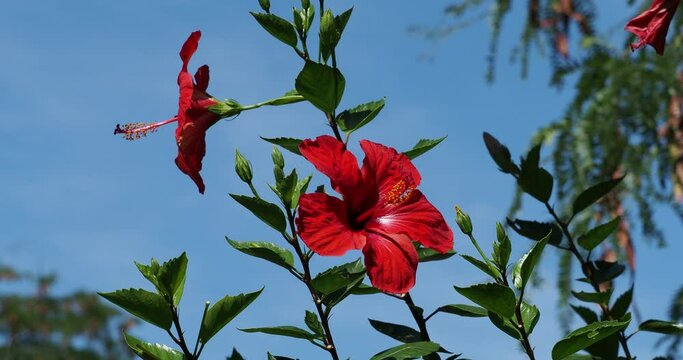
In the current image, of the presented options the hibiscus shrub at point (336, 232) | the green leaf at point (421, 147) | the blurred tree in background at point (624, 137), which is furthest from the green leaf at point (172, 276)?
the blurred tree in background at point (624, 137)

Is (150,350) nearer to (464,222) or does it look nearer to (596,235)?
(464,222)

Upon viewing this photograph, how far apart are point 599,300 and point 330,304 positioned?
0.41 meters

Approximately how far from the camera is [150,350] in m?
0.76

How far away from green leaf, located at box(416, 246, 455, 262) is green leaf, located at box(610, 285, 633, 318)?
29 centimetres

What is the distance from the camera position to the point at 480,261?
2.70 ft

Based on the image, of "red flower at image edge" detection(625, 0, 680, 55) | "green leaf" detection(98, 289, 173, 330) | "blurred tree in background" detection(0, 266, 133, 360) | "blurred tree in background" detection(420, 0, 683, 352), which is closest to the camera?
"green leaf" detection(98, 289, 173, 330)

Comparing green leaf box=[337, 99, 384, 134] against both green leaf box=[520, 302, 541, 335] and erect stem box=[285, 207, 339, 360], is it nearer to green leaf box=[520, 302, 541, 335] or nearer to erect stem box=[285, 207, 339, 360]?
erect stem box=[285, 207, 339, 360]

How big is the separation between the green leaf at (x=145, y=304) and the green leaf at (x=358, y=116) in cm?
24

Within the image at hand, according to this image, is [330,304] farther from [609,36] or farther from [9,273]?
[9,273]

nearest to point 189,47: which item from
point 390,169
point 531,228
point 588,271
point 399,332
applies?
point 390,169

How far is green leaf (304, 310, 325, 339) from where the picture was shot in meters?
0.79

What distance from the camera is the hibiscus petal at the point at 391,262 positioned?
0.77 meters

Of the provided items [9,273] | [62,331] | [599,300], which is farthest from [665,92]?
[62,331]

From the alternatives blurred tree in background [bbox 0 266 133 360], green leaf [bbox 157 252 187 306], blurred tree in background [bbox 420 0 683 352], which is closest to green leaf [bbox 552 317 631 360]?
green leaf [bbox 157 252 187 306]
